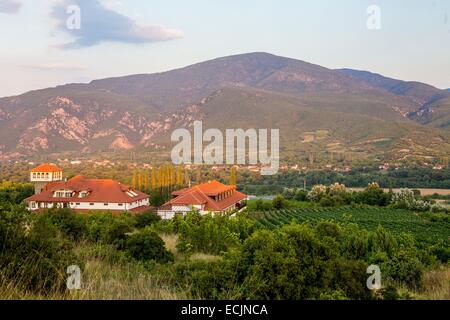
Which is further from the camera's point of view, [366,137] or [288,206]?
[366,137]

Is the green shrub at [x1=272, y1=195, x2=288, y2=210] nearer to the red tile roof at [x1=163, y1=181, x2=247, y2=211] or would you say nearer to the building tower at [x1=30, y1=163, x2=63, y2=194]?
the red tile roof at [x1=163, y1=181, x2=247, y2=211]

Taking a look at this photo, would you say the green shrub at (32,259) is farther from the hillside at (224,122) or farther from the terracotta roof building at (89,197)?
the hillside at (224,122)

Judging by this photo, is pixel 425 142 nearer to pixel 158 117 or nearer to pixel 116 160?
pixel 116 160

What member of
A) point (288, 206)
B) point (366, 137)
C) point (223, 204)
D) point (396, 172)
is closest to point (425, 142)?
point (366, 137)

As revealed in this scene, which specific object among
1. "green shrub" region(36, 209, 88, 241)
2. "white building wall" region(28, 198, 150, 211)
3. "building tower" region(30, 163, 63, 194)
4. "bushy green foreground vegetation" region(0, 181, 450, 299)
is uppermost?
"bushy green foreground vegetation" region(0, 181, 450, 299)

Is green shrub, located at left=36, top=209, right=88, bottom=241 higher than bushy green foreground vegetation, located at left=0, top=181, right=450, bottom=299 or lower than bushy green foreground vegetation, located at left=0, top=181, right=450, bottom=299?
lower

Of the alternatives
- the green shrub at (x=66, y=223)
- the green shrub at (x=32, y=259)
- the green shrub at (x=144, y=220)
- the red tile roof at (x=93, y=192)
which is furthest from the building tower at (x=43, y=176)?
the green shrub at (x=32, y=259)

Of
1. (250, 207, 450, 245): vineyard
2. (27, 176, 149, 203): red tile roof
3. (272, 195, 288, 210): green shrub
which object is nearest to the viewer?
(250, 207, 450, 245): vineyard

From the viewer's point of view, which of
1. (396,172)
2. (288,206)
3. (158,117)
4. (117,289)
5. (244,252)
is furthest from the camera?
(158,117)

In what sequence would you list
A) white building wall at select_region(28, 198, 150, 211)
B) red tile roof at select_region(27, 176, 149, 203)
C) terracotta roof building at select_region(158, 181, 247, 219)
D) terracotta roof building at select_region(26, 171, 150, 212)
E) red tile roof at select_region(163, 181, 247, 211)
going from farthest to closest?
red tile roof at select_region(27, 176, 149, 203), terracotta roof building at select_region(26, 171, 150, 212), white building wall at select_region(28, 198, 150, 211), red tile roof at select_region(163, 181, 247, 211), terracotta roof building at select_region(158, 181, 247, 219)

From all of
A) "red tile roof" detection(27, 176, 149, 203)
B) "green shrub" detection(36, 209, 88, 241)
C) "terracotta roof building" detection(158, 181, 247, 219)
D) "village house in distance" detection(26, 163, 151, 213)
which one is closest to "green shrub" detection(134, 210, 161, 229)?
"terracotta roof building" detection(158, 181, 247, 219)
